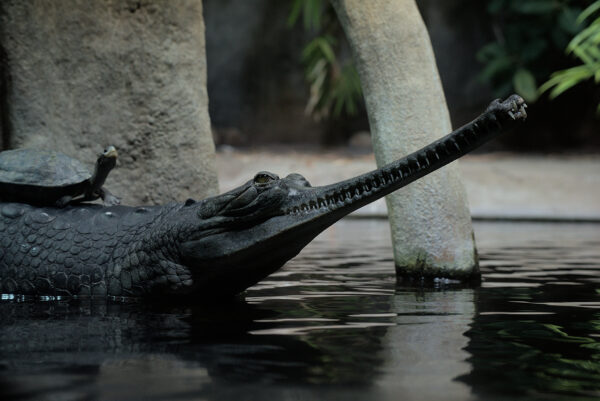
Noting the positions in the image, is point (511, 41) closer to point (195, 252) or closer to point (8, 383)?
point (195, 252)

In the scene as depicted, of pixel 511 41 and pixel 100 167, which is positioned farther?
pixel 511 41

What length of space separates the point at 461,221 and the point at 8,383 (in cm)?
240

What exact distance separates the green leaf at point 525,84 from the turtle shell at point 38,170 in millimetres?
7948

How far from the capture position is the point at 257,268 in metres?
2.97

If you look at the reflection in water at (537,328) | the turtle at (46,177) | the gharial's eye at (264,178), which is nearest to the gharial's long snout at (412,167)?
the gharial's eye at (264,178)

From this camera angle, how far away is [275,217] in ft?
9.29

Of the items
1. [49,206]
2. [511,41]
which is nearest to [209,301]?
[49,206]

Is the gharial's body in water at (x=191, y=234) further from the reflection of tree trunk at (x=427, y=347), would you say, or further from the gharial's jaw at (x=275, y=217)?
the reflection of tree trunk at (x=427, y=347)

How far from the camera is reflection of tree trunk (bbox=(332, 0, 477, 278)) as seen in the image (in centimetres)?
366

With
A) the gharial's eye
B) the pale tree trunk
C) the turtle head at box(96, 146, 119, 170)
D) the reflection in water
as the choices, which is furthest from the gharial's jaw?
the pale tree trunk

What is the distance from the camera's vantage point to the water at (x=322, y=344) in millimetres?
1661

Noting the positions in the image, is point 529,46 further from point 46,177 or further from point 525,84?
point 46,177

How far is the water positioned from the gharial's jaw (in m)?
0.13

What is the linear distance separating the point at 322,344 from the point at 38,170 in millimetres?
1701
